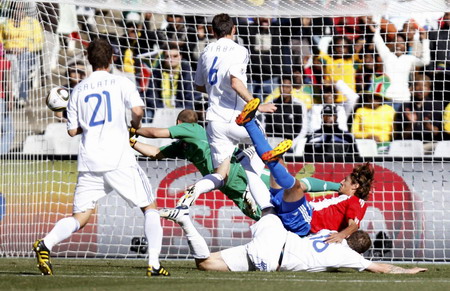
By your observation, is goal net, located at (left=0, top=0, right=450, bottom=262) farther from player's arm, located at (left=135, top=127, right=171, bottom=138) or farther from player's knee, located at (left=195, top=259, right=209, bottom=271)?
player's knee, located at (left=195, top=259, right=209, bottom=271)

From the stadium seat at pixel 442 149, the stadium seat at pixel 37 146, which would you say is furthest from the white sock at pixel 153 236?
the stadium seat at pixel 442 149

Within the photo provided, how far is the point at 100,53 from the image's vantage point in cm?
712

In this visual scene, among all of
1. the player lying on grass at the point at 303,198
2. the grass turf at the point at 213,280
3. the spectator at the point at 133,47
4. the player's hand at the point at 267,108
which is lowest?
the grass turf at the point at 213,280

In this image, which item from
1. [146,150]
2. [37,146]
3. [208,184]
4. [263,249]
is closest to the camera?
[263,249]

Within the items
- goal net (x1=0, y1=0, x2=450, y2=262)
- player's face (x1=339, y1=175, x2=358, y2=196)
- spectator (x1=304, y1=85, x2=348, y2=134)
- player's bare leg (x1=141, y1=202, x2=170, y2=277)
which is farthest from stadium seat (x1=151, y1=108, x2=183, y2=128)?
player's bare leg (x1=141, y1=202, x2=170, y2=277)

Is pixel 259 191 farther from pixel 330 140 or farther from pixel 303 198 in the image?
pixel 330 140

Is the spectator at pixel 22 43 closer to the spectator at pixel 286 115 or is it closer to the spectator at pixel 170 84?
the spectator at pixel 170 84

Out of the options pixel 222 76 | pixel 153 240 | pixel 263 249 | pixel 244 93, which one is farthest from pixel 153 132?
pixel 153 240

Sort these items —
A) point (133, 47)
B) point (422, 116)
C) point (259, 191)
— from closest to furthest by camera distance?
1. point (259, 191)
2. point (422, 116)
3. point (133, 47)

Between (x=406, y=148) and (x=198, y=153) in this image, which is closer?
(x=198, y=153)

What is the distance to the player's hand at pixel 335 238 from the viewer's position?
776 cm

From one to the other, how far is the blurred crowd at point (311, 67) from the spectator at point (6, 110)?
5 centimetres

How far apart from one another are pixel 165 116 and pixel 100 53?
4.79 meters

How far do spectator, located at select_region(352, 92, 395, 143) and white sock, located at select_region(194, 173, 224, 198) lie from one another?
3.43 meters
